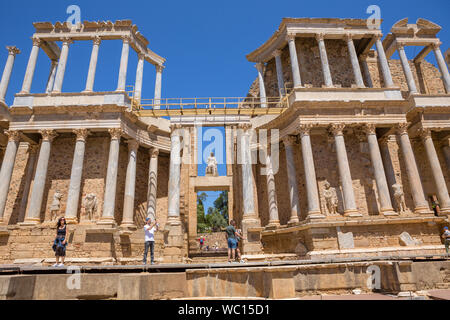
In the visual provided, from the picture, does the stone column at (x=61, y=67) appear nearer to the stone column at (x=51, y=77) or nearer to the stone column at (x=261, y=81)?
the stone column at (x=51, y=77)

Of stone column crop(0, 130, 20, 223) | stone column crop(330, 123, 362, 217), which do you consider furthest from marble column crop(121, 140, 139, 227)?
stone column crop(330, 123, 362, 217)

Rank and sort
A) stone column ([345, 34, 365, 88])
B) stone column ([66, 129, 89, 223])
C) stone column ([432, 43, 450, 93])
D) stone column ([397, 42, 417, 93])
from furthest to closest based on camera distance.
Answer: stone column ([432, 43, 450, 93]) → stone column ([397, 42, 417, 93]) → stone column ([345, 34, 365, 88]) → stone column ([66, 129, 89, 223])

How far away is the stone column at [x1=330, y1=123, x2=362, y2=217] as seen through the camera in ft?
48.9

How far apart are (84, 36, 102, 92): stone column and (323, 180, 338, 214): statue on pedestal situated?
15.8 m

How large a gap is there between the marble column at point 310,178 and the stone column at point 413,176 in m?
5.60

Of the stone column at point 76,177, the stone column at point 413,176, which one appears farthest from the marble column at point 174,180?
the stone column at point 413,176

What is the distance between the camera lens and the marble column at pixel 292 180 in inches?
645

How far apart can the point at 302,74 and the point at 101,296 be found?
19004 mm

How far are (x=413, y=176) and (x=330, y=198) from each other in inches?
208

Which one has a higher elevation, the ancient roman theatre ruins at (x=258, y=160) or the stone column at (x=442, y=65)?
the stone column at (x=442, y=65)

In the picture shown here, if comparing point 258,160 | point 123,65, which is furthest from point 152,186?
point 123,65

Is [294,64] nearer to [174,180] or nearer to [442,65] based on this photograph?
[174,180]

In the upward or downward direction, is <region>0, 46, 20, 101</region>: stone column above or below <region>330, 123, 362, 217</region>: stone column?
above

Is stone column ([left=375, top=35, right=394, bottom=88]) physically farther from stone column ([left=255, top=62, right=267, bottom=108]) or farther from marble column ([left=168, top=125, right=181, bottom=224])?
marble column ([left=168, top=125, right=181, bottom=224])
